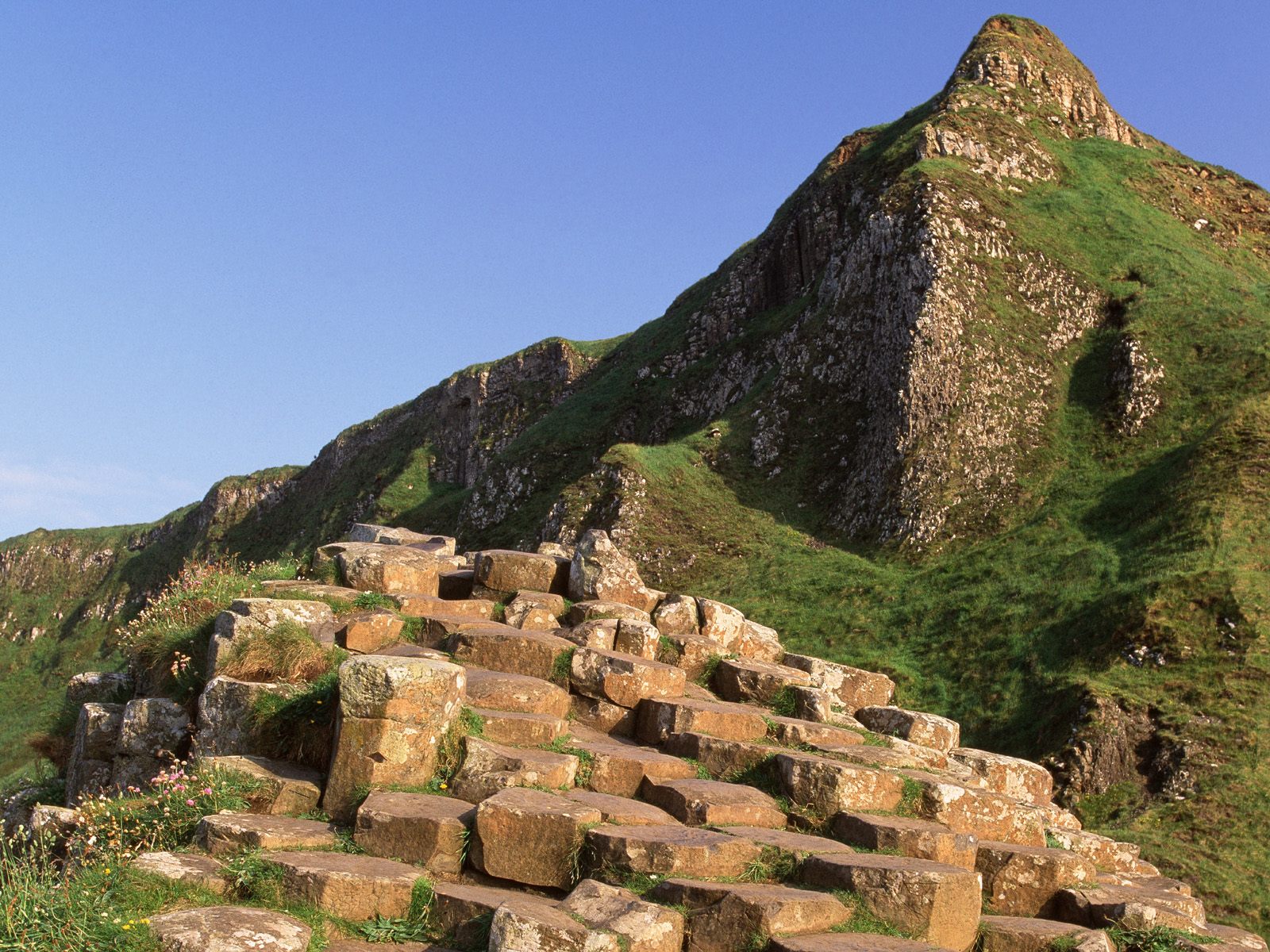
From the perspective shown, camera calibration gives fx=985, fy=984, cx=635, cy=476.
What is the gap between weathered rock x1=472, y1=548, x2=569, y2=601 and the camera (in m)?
15.6

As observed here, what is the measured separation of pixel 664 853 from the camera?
26.5ft

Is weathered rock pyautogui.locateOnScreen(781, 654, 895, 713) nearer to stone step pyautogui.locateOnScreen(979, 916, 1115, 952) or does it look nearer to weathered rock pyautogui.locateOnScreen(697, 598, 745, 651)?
weathered rock pyautogui.locateOnScreen(697, 598, 745, 651)

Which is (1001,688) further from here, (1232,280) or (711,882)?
(1232,280)

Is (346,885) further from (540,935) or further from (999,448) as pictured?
(999,448)

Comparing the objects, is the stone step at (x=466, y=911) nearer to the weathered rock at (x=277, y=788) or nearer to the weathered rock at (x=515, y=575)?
the weathered rock at (x=277, y=788)

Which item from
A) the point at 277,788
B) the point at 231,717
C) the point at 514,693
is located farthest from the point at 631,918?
the point at 231,717

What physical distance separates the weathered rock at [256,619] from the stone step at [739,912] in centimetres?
610

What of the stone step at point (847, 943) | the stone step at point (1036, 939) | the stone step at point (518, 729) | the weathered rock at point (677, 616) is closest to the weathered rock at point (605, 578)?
the weathered rock at point (677, 616)

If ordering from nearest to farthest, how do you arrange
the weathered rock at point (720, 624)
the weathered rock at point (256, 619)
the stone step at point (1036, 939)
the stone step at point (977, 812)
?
1. the stone step at point (1036, 939)
2. the stone step at point (977, 812)
3. the weathered rock at point (256, 619)
4. the weathered rock at point (720, 624)

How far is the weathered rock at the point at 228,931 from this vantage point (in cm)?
622

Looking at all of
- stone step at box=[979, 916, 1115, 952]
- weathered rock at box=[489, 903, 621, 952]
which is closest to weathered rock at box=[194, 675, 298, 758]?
weathered rock at box=[489, 903, 621, 952]

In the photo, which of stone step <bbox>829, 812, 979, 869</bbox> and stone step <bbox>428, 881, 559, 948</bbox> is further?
stone step <bbox>829, 812, 979, 869</bbox>

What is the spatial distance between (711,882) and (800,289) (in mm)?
54116

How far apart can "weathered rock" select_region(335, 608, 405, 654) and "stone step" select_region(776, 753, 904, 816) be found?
542 centimetres
